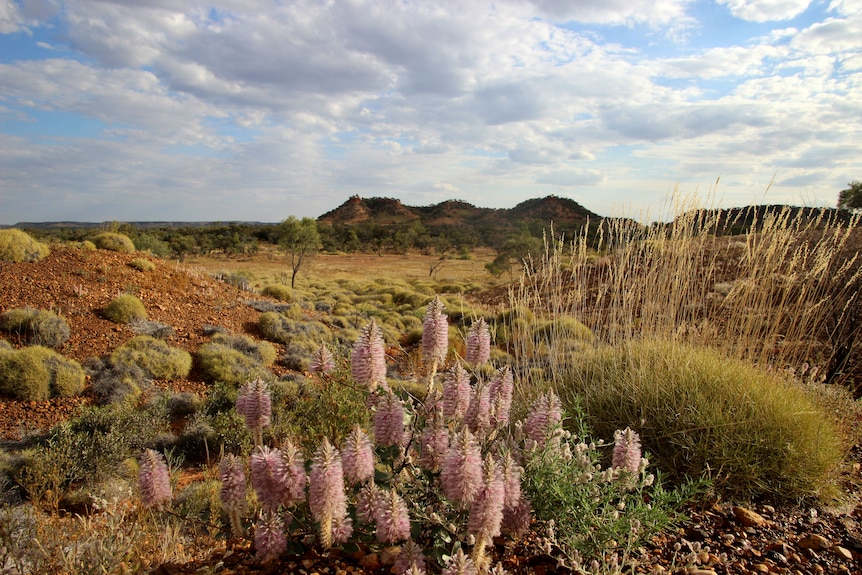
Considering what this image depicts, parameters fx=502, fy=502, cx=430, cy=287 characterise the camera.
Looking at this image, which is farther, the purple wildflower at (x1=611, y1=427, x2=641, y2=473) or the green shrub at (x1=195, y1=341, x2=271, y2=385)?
the green shrub at (x1=195, y1=341, x2=271, y2=385)

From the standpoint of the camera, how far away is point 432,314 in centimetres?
268

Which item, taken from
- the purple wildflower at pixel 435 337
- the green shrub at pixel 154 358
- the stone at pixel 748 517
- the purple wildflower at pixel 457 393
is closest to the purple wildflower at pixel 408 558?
the purple wildflower at pixel 457 393

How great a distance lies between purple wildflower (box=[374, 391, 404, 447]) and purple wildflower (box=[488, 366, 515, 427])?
1.81 feet

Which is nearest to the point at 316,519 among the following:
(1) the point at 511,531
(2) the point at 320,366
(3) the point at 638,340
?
(2) the point at 320,366

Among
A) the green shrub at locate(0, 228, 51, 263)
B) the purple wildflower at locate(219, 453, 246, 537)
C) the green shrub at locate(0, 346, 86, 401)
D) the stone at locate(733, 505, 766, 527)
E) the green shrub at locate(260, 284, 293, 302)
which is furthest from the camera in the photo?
the green shrub at locate(260, 284, 293, 302)

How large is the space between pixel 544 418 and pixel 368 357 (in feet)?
3.23

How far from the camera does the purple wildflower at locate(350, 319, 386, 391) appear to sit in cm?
239

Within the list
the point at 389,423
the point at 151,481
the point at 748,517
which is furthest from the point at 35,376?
the point at 748,517

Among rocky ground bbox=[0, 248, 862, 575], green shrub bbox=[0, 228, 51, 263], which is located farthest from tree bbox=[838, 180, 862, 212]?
green shrub bbox=[0, 228, 51, 263]

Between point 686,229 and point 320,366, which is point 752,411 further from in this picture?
point 320,366

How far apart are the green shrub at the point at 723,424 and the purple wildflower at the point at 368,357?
230 cm

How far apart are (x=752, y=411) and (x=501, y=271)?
31.4 meters

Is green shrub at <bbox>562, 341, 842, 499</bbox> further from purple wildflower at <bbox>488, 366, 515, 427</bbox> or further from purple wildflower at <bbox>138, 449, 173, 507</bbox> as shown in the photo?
purple wildflower at <bbox>138, 449, 173, 507</bbox>

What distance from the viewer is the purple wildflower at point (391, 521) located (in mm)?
1929
